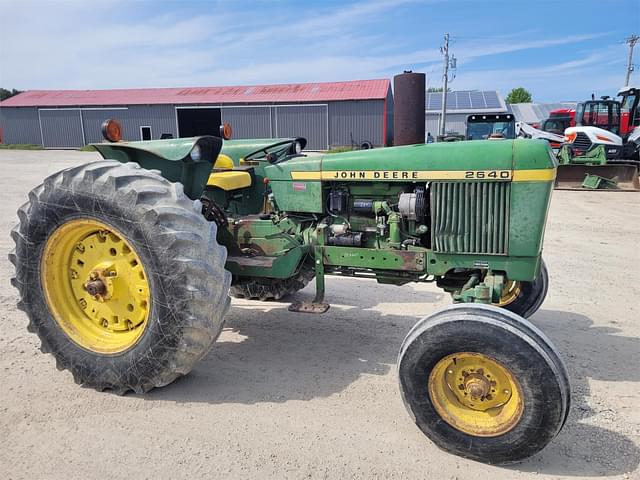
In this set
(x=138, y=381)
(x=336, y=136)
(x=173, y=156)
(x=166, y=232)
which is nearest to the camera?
(x=166, y=232)

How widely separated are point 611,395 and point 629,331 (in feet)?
4.49

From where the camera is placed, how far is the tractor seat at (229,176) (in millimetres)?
4191

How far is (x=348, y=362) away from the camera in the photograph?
3.96 m

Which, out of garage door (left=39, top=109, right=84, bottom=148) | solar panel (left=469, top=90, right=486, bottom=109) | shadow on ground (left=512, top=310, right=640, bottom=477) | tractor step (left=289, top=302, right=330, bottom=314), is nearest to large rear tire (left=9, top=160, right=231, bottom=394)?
tractor step (left=289, top=302, right=330, bottom=314)

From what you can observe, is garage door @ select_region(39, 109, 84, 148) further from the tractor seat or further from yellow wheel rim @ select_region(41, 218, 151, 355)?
yellow wheel rim @ select_region(41, 218, 151, 355)

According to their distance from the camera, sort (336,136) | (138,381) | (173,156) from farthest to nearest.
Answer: (336,136) < (173,156) < (138,381)

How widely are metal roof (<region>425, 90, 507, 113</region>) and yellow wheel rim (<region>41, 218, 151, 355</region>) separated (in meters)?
37.9

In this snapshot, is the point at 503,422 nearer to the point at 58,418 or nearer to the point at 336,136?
the point at 58,418

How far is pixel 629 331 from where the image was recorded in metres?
4.52

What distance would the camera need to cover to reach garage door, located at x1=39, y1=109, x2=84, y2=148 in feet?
104

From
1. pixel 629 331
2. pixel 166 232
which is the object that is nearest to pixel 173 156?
pixel 166 232

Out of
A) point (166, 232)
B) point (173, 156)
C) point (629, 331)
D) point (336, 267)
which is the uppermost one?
point (173, 156)

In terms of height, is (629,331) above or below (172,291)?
below

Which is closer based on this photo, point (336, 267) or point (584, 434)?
point (584, 434)
